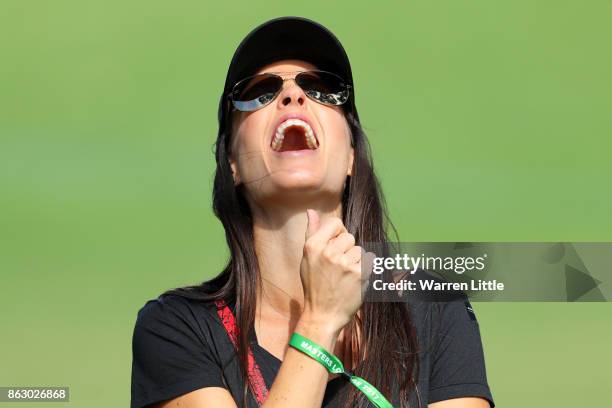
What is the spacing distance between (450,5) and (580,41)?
59cm

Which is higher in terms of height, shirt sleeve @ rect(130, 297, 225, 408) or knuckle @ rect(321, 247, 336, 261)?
knuckle @ rect(321, 247, 336, 261)

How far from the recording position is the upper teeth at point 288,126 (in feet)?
5.32

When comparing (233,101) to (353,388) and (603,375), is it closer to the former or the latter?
(353,388)

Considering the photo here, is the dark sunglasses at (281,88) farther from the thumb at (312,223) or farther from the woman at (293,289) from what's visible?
the thumb at (312,223)

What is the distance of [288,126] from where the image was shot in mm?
1630

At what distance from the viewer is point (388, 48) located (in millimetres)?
4145

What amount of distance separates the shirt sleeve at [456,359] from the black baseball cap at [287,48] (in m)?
0.44

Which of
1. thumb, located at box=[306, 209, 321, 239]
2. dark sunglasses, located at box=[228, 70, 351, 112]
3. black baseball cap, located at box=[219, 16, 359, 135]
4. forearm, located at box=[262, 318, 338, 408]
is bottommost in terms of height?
forearm, located at box=[262, 318, 338, 408]

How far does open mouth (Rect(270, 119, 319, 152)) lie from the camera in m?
1.63

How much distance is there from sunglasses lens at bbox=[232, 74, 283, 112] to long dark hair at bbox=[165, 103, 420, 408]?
8cm

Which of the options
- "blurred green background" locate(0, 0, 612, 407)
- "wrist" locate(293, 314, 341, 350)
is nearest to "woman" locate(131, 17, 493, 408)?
"wrist" locate(293, 314, 341, 350)

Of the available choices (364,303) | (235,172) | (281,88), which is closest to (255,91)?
(281,88)

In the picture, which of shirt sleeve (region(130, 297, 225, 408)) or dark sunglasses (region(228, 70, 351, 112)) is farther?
dark sunglasses (region(228, 70, 351, 112))

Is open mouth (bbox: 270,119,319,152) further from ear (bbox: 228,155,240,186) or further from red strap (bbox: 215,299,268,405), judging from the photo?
red strap (bbox: 215,299,268,405)
